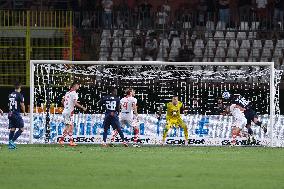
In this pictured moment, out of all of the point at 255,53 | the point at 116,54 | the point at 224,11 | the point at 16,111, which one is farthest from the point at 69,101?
the point at 224,11

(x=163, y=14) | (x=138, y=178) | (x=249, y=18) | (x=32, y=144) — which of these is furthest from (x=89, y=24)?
(x=138, y=178)

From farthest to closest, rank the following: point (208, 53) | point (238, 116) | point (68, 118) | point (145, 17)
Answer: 1. point (145, 17)
2. point (208, 53)
3. point (238, 116)
4. point (68, 118)

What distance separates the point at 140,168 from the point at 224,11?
19.6 meters

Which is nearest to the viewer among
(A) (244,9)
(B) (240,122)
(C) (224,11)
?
(B) (240,122)

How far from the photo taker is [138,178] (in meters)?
17.2

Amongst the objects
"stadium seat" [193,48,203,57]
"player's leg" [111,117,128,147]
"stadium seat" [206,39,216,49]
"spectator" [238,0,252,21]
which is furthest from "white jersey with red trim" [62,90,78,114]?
"spectator" [238,0,252,21]

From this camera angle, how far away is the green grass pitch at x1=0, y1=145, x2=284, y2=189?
16141 millimetres

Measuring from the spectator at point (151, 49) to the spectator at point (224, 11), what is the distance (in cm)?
285

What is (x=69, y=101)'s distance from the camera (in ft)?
98.0

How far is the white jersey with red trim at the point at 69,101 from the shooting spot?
97.7ft

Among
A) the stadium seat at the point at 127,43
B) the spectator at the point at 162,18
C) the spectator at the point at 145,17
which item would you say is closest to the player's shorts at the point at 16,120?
the stadium seat at the point at 127,43

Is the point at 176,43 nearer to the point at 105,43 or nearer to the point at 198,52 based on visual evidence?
the point at 198,52

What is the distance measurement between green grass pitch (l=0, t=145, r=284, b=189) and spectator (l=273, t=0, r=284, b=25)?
11899 millimetres

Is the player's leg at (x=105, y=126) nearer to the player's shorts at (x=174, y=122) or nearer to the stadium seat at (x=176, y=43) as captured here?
Result: the player's shorts at (x=174, y=122)
